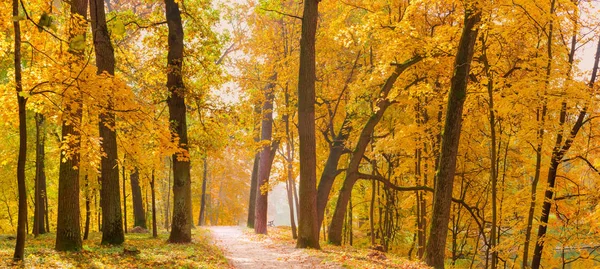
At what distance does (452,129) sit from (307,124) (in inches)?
175

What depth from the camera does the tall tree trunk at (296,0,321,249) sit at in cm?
1295

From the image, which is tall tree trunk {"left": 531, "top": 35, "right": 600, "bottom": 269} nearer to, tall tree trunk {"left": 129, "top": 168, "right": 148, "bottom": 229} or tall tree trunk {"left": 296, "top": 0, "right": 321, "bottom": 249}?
tall tree trunk {"left": 296, "top": 0, "right": 321, "bottom": 249}

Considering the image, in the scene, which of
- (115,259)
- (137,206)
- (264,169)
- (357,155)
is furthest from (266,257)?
(137,206)

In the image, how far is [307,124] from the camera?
13125 millimetres

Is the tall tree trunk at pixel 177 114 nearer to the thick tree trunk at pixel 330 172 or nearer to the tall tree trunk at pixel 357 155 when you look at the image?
the thick tree trunk at pixel 330 172

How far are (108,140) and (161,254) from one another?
3954 mm

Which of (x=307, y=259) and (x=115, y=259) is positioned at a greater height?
(x=115, y=259)

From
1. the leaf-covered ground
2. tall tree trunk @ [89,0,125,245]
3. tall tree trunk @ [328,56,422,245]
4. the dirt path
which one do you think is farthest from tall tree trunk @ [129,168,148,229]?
the leaf-covered ground

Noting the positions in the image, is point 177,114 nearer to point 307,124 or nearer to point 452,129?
point 307,124

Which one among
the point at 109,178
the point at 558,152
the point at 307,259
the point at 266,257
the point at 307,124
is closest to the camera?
the point at 307,259

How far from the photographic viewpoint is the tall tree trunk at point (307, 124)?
12953 millimetres

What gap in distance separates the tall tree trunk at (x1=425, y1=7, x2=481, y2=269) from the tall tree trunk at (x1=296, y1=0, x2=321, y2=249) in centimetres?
386

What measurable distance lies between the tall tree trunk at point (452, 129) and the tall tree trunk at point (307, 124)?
3.86m

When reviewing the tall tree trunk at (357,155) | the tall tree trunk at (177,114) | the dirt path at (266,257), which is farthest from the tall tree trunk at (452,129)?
the tall tree trunk at (177,114)
